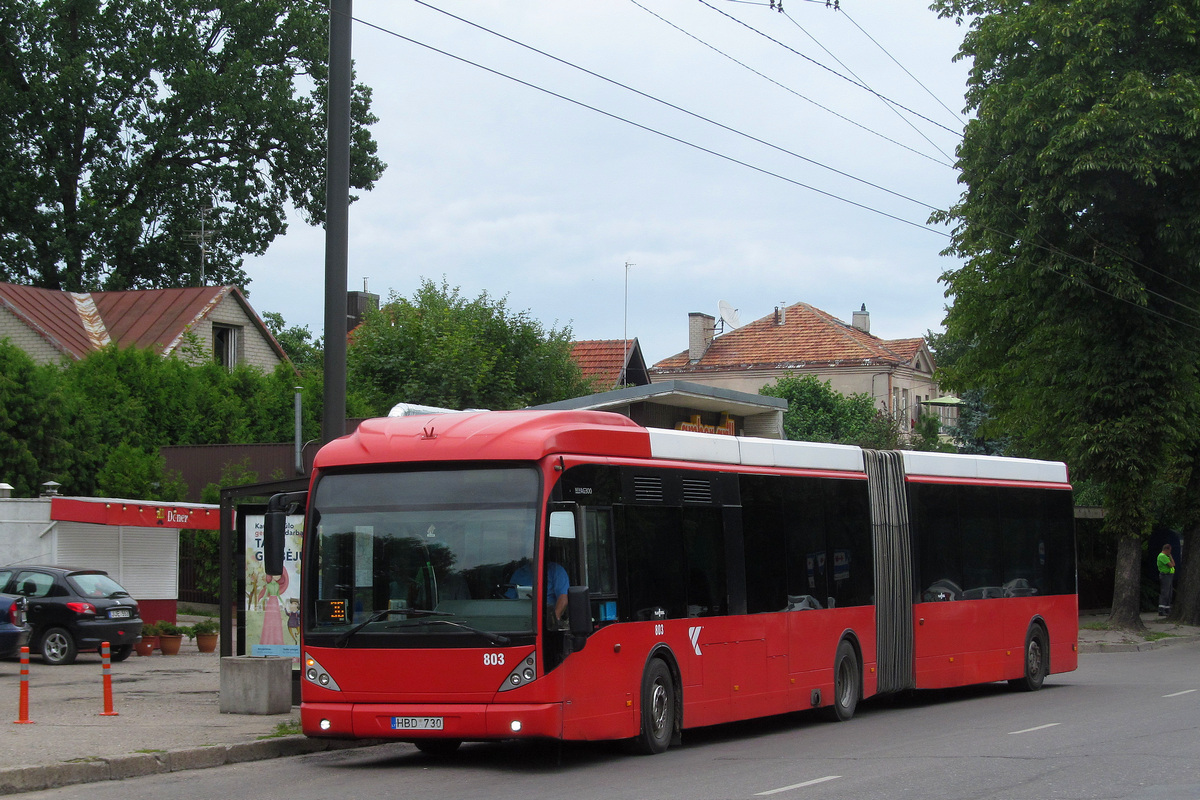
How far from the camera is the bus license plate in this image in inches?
434

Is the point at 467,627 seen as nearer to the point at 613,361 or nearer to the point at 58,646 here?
the point at 58,646

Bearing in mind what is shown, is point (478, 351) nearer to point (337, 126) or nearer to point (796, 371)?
point (337, 126)

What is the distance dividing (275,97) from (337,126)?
36.5m

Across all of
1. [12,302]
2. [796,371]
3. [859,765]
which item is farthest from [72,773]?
[796,371]

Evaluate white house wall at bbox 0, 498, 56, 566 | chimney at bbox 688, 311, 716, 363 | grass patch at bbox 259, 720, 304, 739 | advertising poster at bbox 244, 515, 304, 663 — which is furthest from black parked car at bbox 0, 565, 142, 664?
chimney at bbox 688, 311, 716, 363

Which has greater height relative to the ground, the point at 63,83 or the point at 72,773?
the point at 63,83

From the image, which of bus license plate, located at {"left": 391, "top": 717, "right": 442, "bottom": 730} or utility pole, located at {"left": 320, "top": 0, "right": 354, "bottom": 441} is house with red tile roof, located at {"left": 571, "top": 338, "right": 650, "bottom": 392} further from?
bus license plate, located at {"left": 391, "top": 717, "right": 442, "bottom": 730}

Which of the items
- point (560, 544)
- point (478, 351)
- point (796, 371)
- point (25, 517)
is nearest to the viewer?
point (560, 544)

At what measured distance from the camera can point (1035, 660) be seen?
1977 centimetres

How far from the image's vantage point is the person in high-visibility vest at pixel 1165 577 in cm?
3572

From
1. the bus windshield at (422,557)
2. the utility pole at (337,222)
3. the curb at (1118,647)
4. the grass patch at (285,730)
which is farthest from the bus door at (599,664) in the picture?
the curb at (1118,647)

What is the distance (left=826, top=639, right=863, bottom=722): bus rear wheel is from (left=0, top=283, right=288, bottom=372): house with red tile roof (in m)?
28.3

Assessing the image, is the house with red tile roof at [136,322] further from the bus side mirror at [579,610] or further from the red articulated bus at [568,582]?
the bus side mirror at [579,610]

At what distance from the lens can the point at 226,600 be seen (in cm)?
1560
